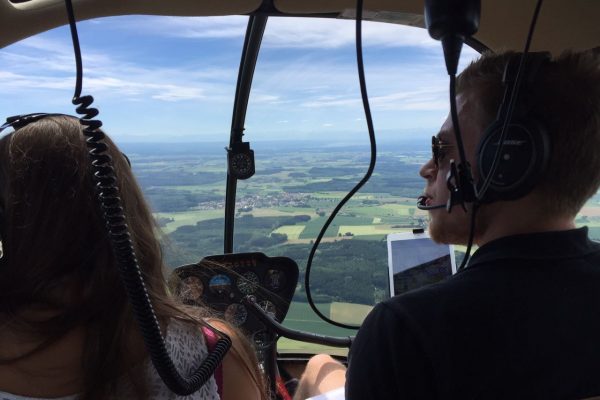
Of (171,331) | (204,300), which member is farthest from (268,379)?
(171,331)

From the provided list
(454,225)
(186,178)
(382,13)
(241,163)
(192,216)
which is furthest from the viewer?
(186,178)

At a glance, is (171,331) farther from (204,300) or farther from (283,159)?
(283,159)

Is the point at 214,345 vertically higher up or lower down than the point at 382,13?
lower down

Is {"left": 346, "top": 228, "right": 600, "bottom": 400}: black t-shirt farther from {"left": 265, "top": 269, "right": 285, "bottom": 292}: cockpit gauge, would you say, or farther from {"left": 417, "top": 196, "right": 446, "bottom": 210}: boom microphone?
{"left": 265, "top": 269, "right": 285, "bottom": 292}: cockpit gauge

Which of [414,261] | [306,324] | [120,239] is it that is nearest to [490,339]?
[120,239]

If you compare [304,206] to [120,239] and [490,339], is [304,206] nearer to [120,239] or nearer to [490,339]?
[490,339]

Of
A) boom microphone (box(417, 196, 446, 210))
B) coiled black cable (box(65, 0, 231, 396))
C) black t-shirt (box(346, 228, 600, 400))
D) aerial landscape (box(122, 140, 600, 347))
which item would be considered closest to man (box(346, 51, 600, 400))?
black t-shirt (box(346, 228, 600, 400))

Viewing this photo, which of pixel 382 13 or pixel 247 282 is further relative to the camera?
pixel 247 282

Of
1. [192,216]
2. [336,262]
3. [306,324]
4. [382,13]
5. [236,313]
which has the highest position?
[382,13]
